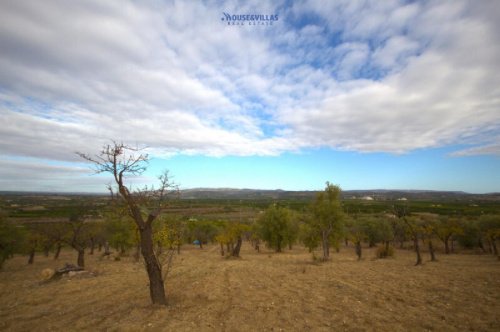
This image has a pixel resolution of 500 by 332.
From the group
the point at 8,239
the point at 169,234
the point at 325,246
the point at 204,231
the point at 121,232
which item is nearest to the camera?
the point at 169,234

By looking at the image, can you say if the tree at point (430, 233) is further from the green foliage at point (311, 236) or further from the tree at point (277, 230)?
the tree at point (277, 230)

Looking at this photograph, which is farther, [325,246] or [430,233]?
[430,233]

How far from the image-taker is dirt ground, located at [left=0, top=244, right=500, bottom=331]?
360 inches

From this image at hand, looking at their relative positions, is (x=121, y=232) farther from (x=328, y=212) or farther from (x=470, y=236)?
(x=470, y=236)

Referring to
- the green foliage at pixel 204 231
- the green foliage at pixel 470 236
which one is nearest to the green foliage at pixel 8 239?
the green foliage at pixel 204 231

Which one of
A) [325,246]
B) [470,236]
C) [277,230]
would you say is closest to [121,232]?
[277,230]

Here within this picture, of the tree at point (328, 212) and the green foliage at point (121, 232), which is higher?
the tree at point (328, 212)

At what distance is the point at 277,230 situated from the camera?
137 ft

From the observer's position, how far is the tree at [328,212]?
91.7 feet

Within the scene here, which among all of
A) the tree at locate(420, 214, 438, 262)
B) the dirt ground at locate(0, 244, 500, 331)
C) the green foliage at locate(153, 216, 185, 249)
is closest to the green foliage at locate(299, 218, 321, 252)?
the tree at locate(420, 214, 438, 262)

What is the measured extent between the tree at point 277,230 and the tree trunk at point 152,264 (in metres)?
31.5

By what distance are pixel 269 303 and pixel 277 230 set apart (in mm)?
30887

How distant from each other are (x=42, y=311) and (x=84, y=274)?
9.02 metres

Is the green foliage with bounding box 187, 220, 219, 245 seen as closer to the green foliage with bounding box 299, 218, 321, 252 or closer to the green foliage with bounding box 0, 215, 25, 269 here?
the green foliage with bounding box 299, 218, 321, 252
